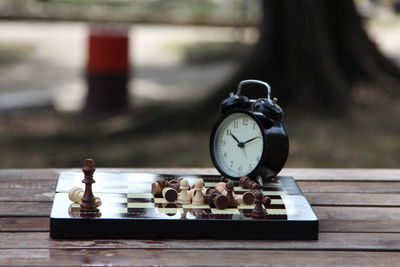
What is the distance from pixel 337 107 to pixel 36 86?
3.45 m

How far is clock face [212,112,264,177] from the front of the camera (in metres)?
2.35

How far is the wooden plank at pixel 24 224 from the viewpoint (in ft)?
6.91

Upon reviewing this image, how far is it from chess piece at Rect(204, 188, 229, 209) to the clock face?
0.23 m

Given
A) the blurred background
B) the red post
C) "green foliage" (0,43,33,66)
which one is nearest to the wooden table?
the blurred background

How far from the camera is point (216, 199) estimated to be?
6.92 feet

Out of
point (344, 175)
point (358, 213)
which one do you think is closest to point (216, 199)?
point (358, 213)

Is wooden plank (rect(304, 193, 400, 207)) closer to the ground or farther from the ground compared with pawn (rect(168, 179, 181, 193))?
closer to the ground

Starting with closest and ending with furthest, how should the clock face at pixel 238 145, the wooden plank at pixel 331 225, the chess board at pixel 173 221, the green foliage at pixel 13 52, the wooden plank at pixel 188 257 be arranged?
1. the wooden plank at pixel 188 257
2. the chess board at pixel 173 221
3. the wooden plank at pixel 331 225
4. the clock face at pixel 238 145
5. the green foliage at pixel 13 52

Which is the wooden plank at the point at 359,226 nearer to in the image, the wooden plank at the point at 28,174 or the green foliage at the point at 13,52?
the wooden plank at the point at 28,174

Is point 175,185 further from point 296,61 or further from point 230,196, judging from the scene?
point 296,61

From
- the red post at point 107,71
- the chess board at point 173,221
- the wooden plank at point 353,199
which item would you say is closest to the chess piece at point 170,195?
the chess board at point 173,221

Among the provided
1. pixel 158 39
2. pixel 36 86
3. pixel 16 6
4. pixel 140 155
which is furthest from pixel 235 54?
pixel 140 155

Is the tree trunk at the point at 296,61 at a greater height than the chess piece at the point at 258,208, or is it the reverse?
the chess piece at the point at 258,208

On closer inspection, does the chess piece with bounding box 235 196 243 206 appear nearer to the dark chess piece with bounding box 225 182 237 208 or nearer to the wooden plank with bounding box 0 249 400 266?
the dark chess piece with bounding box 225 182 237 208
